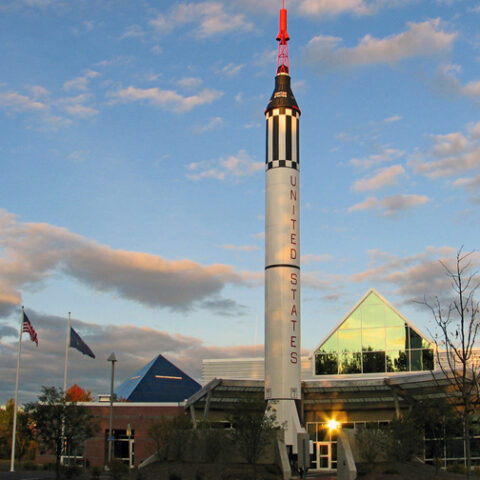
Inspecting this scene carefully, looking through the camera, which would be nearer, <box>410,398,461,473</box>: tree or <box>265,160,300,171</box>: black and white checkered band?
<box>410,398,461,473</box>: tree

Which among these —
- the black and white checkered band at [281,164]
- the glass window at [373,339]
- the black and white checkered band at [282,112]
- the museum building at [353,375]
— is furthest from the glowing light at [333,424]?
the black and white checkered band at [282,112]

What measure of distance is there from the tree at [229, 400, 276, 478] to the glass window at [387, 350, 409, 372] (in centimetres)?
1623

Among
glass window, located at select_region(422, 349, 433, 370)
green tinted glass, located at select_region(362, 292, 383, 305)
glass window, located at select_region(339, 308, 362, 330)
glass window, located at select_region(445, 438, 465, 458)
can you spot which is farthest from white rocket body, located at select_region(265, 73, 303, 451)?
glass window, located at select_region(445, 438, 465, 458)

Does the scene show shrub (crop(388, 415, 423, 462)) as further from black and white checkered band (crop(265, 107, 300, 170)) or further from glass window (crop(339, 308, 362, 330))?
black and white checkered band (crop(265, 107, 300, 170))

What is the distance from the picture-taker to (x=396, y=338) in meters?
55.4

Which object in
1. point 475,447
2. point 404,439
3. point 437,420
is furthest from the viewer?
point 475,447

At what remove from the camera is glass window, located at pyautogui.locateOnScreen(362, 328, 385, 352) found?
5578cm

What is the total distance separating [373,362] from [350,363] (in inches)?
71.2

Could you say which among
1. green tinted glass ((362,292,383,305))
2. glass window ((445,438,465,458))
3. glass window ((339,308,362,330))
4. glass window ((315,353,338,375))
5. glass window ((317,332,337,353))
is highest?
green tinted glass ((362,292,383,305))

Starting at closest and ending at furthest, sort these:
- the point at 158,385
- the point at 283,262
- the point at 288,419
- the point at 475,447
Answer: the point at 288,419 < the point at 283,262 < the point at 475,447 < the point at 158,385

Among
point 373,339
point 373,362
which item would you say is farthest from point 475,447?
point 373,339

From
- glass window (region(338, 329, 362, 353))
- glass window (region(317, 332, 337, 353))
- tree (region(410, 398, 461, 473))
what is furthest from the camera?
glass window (region(317, 332, 337, 353))

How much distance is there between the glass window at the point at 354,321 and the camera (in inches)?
2229

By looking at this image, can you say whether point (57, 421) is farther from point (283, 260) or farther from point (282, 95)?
point (282, 95)
